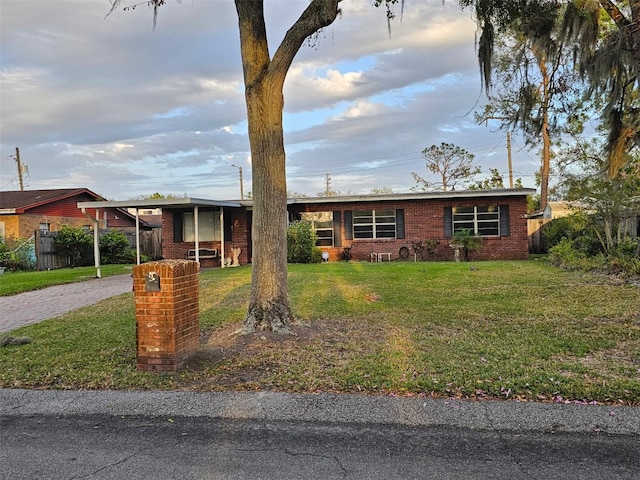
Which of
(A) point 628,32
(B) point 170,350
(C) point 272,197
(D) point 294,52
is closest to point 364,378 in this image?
(B) point 170,350

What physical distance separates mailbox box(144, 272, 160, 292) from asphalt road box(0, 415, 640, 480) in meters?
1.35

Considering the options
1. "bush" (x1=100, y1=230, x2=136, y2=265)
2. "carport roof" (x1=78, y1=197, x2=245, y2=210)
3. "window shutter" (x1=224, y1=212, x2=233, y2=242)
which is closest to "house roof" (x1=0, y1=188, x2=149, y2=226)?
"bush" (x1=100, y1=230, x2=136, y2=265)

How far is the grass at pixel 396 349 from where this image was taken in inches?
169

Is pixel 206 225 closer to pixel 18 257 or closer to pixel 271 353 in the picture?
pixel 18 257

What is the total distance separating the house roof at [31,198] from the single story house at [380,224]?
31.3 ft

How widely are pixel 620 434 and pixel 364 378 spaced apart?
1.97 metres

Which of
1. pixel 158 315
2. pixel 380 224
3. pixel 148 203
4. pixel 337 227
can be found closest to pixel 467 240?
pixel 380 224

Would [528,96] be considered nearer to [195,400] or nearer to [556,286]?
[556,286]

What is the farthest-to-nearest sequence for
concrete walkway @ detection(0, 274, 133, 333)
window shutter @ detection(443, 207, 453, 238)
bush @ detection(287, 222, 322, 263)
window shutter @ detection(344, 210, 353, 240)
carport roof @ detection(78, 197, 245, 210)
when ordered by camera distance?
window shutter @ detection(344, 210, 353, 240)
window shutter @ detection(443, 207, 453, 238)
bush @ detection(287, 222, 322, 263)
carport roof @ detection(78, 197, 245, 210)
concrete walkway @ detection(0, 274, 133, 333)

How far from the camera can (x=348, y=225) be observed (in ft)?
64.9

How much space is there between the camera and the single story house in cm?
1853

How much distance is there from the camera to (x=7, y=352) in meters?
5.89

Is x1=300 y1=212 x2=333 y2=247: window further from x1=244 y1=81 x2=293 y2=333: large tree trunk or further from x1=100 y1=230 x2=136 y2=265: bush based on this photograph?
x1=244 y1=81 x2=293 y2=333: large tree trunk

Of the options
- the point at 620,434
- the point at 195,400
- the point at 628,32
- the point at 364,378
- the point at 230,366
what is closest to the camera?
the point at 620,434
